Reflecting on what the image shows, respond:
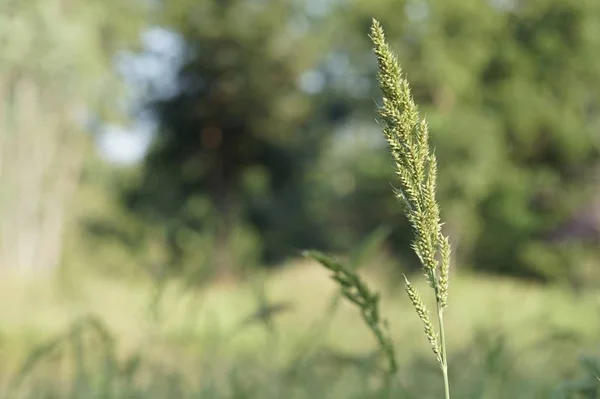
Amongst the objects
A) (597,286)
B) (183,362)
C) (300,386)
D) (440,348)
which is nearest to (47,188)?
(597,286)

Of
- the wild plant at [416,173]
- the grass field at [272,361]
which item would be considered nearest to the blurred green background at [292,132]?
the grass field at [272,361]

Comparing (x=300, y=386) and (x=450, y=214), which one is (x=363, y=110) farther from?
(x=300, y=386)

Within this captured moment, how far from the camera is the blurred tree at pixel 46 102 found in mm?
11391

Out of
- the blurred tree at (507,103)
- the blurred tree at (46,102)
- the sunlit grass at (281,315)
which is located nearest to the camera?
the sunlit grass at (281,315)

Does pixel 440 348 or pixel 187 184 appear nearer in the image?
pixel 440 348

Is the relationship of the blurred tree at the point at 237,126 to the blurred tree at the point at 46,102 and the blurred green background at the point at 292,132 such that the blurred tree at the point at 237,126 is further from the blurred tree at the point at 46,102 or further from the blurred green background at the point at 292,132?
the blurred tree at the point at 46,102

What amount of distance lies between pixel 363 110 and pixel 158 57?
15.1ft

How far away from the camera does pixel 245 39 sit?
1528cm

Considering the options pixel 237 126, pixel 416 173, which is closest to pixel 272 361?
pixel 416 173

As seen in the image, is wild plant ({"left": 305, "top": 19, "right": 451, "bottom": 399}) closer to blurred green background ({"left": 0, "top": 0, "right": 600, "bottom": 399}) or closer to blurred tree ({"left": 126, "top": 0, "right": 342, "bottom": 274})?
blurred green background ({"left": 0, "top": 0, "right": 600, "bottom": 399})

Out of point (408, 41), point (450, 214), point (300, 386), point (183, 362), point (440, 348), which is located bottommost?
point (440, 348)

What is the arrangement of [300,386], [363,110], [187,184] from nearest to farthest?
[300,386] → [363,110] → [187,184]

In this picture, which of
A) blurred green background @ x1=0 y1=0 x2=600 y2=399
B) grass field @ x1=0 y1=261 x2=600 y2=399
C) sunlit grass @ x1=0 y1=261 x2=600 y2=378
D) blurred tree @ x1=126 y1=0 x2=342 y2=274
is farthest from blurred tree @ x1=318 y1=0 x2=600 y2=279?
grass field @ x1=0 y1=261 x2=600 y2=399

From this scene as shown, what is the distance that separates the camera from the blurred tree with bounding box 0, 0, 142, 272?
37.4 feet
